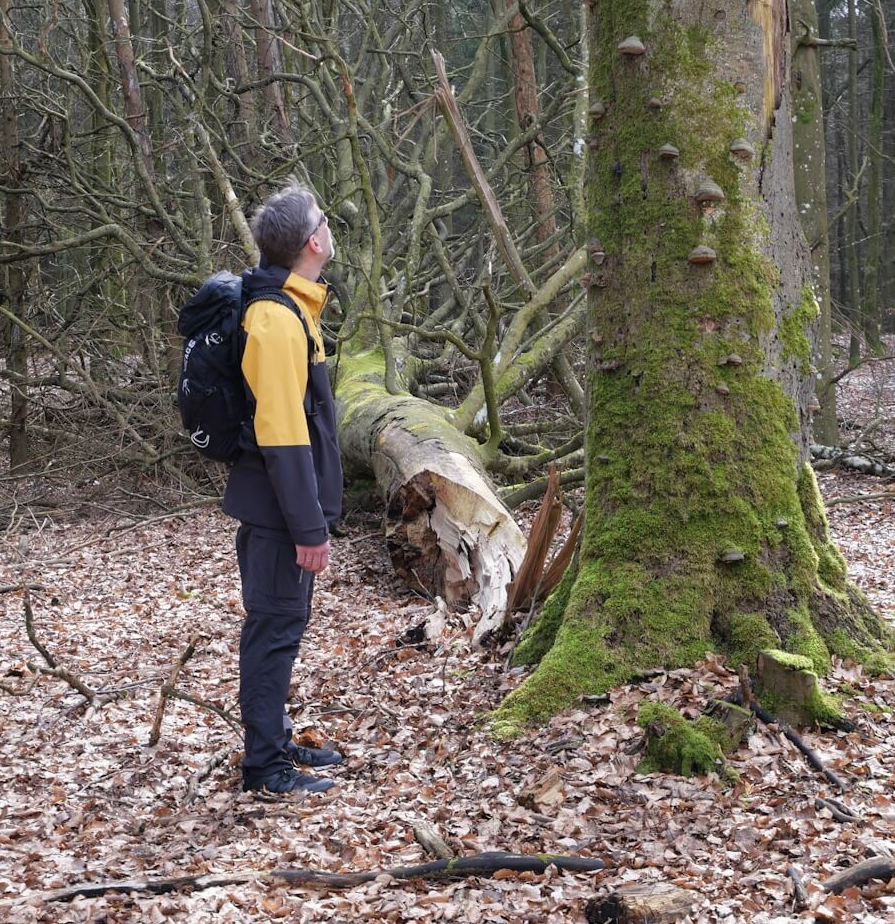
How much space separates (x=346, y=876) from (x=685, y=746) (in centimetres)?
118

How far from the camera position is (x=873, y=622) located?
3945 millimetres

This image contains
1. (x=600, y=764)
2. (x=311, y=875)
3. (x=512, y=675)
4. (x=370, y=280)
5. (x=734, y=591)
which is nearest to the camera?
(x=311, y=875)

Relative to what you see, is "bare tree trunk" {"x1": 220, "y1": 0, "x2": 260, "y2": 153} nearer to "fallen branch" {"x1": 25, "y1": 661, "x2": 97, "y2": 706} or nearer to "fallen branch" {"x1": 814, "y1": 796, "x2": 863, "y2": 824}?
"fallen branch" {"x1": 25, "y1": 661, "x2": 97, "y2": 706}

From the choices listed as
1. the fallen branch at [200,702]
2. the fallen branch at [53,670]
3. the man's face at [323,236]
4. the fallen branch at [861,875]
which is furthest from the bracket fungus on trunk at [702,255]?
the fallen branch at [53,670]

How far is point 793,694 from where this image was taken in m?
3.41

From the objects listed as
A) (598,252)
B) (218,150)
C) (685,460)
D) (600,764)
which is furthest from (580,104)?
(600,764)

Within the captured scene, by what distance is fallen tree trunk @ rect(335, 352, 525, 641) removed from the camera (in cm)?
579

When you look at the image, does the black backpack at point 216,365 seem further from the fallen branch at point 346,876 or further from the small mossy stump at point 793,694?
the small mossy stump at point 793,694

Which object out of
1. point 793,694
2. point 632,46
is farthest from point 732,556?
point 632,46

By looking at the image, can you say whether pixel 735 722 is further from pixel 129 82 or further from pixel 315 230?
pixel 129 82

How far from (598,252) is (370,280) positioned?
14.5 feet

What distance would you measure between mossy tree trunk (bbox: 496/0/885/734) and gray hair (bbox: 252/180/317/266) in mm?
1222

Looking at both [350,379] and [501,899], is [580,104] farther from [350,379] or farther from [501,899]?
[501,899]

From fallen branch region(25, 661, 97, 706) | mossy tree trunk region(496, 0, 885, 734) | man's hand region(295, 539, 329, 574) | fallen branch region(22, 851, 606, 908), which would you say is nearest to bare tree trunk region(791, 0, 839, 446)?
mossy tree trunk region(496, 0, 885, 734)
